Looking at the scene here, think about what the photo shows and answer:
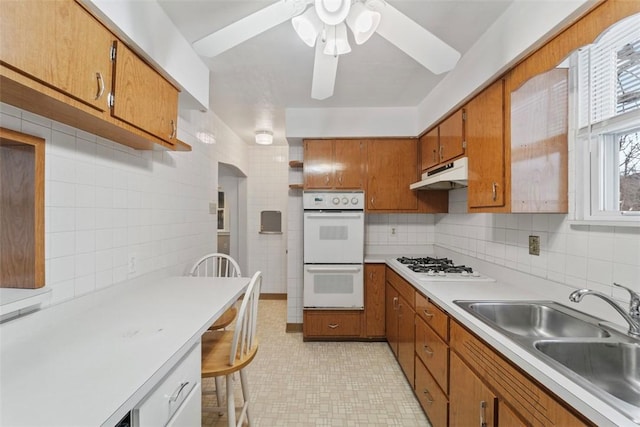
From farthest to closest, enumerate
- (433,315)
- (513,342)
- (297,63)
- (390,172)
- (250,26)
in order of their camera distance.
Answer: (390,172) → (297,63) → (433,315) → (250,26) → (513,342)

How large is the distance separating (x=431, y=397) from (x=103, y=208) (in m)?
2.22

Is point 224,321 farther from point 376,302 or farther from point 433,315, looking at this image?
point 376,302

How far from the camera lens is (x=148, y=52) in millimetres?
1474

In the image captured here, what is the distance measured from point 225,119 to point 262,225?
1.85 m

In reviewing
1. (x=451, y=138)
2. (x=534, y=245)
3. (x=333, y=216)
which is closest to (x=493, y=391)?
(x=534, y=245)

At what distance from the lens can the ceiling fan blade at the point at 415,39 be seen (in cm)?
112

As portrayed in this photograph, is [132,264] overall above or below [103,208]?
below

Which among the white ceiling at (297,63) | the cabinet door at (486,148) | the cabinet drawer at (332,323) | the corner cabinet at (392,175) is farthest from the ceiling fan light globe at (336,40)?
the cabinet drawer at (332,323)

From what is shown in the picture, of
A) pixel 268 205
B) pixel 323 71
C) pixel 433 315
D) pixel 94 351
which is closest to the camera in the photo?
pixel 94 351

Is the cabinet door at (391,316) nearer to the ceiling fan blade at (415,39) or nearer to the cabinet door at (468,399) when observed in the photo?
the cabinet door at (468,399)

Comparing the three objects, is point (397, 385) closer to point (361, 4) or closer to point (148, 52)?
point (361, 4)

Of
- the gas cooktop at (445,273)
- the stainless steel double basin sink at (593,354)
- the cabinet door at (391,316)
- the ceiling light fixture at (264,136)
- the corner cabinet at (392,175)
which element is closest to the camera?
the stainless steel double basin sink at (593,354)

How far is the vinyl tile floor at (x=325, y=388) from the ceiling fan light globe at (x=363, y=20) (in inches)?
82.7

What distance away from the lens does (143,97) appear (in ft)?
4.81
